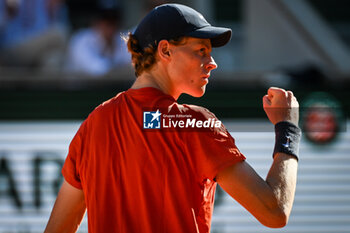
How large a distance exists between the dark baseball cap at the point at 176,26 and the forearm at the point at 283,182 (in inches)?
20.9

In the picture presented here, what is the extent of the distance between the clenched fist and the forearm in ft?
0.55

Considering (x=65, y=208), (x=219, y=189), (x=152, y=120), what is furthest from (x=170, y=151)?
(x=219, y=189)

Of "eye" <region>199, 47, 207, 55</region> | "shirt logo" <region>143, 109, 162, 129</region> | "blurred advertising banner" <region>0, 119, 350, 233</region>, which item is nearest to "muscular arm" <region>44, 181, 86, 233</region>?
"shirt logo" <region>143, 109, 162, 129</region>

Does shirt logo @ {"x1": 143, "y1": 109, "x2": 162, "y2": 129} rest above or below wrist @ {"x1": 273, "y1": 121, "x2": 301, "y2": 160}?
above

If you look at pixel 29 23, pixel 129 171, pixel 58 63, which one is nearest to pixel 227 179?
pixel 129 171

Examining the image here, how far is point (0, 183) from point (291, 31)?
4219 mm

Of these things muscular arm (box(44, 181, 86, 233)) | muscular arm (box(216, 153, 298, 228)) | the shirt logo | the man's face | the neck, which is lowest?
muscular arm (box(44, 181, 86, 233))

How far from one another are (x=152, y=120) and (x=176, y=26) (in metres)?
0.37

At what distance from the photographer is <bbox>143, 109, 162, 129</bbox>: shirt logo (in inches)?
73.9

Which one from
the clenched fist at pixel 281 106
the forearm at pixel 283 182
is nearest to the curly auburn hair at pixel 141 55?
the clenched fist at pixel 281 106

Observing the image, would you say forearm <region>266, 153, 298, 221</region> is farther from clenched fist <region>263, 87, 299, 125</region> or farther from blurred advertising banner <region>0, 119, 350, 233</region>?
blurred advertising banner <region>0, 119, 350, 233</region>

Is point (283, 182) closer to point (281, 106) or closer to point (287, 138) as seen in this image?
point (287, 138)

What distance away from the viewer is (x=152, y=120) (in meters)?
1.89

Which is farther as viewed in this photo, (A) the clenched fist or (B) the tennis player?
(A) the clenched fist
